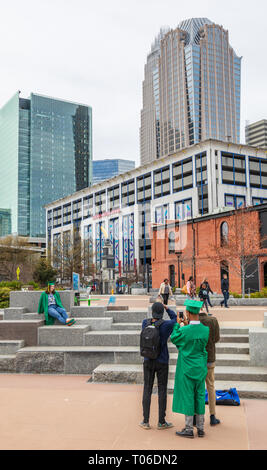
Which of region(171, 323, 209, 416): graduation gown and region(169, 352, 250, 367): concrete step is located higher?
region(171, 323, 209, 416): graduation gown

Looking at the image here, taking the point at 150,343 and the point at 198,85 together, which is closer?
the point at 150,343

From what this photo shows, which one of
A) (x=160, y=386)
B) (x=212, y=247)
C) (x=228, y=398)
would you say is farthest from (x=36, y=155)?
(x=160, y=386)

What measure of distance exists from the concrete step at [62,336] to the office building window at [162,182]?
231 ft

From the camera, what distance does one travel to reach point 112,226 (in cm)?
9012

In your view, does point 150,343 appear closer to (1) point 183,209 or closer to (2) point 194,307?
(2) point 194,307

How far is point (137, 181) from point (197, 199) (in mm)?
21046

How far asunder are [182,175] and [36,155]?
374 ft

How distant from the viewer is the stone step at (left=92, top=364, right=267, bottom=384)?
8352 mm

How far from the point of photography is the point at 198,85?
18150 centimetres

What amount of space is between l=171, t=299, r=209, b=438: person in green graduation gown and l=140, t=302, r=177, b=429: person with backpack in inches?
13.2

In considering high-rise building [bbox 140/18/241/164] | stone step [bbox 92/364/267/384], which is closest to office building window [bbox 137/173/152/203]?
stone step [bbox 92/364/267/384]

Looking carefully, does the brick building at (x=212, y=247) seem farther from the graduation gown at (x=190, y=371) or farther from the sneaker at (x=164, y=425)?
the graduation gown at (x=190, y=371)

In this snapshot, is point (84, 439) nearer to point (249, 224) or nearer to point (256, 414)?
point (256, 414)

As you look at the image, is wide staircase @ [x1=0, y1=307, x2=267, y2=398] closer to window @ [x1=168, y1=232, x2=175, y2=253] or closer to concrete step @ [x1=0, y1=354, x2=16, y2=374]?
concrete step @ [x1=0, y1=354, x2=16, y2=374]
